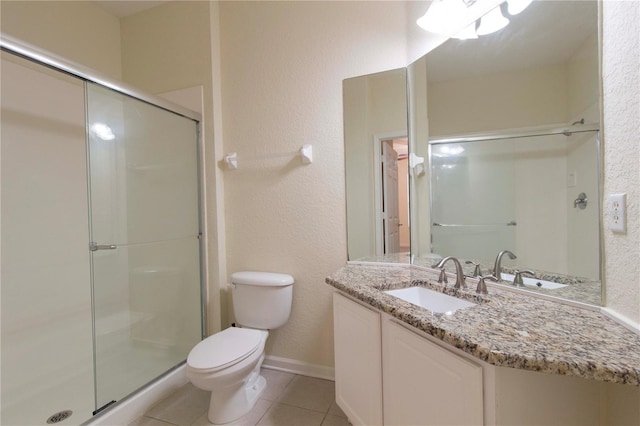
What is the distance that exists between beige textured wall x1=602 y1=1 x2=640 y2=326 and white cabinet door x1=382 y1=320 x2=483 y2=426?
491 millimetres

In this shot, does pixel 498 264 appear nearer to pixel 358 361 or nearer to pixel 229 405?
pixel 358 361

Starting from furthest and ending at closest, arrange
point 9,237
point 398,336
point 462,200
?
point 9,237 < point 462,200 < point 398,336

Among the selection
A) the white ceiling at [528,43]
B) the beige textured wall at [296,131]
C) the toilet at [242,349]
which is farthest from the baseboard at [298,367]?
the white ceiling at [528,43]

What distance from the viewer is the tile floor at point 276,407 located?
59.5 inches

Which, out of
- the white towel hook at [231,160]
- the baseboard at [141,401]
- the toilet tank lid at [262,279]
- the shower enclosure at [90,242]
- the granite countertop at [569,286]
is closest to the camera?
the granite countertop at [569,286]

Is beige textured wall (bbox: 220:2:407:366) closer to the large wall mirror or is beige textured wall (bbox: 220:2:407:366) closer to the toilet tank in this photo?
the toilet tank

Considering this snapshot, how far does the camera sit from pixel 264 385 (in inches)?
71.0

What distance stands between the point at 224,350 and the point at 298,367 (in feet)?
2.26

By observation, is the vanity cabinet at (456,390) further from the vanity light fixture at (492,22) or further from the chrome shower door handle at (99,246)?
the chrome shower door handle at (99,246)

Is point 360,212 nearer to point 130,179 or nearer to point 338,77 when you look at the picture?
point 338,77

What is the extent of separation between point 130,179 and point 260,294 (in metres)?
1.21

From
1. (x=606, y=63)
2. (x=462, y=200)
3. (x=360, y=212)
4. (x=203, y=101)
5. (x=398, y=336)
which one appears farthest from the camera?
(x=203, y=101)

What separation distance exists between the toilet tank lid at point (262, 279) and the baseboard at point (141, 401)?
75cm

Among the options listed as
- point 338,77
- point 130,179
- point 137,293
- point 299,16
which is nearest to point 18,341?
point 137,293
